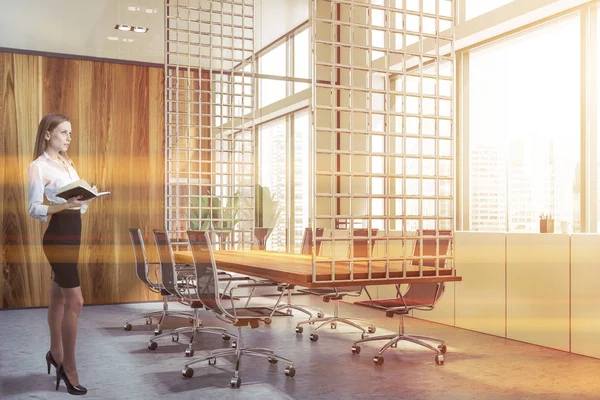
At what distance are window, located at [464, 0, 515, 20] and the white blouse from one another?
4541mm

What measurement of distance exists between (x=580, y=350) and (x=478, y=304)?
3.94ft

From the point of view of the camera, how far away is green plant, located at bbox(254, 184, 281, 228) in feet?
29.1

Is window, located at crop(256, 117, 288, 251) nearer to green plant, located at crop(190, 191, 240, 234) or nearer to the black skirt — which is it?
green plant, located at crop(190, 191, 240, 234)

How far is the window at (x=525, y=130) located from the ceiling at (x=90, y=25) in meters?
3.04

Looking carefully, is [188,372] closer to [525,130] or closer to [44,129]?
[44,129]

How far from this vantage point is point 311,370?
4.79 meters

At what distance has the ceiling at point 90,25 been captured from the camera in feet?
25.3

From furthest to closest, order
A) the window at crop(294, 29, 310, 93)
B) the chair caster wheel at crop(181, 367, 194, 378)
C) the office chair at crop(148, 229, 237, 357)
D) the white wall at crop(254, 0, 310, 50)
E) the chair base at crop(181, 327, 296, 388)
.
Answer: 1. the window at crop(294, 29, 310, 93)
2. the white wall at crop(254, 0, 310, 50)
3. the office chair at crop(148, 229, 237, 357)
4. the chair caster wheel at crop(181, 367, 194, 378)
5. the chair base at crop(181, 327, 296, 388)

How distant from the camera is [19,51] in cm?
800

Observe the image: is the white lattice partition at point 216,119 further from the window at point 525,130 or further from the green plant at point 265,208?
the window at point 525,130

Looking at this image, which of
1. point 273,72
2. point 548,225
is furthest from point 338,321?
point 273,72

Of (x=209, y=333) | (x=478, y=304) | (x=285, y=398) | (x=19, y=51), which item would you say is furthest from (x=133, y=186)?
(x=285, y=398)

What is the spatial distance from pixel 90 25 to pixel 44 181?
4.68m

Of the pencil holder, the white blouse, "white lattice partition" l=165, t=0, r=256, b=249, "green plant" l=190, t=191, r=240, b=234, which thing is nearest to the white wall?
"white lattice partition" l=165, t=0, r=256, b=249
